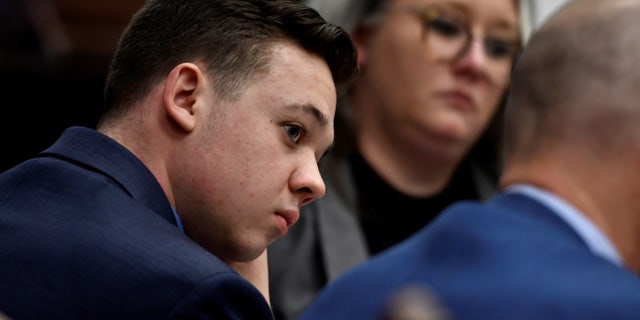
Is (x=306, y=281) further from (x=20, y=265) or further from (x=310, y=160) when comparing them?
(x=20, y=265)

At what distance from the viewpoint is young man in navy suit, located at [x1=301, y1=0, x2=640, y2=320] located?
1.12 metres

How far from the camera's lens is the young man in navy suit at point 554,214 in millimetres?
1117

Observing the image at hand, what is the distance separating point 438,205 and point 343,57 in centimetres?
120

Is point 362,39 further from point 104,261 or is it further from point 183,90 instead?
point 104,261

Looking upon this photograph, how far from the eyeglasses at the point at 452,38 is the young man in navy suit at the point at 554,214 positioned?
168 cm

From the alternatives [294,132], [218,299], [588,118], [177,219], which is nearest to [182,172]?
[177,219]

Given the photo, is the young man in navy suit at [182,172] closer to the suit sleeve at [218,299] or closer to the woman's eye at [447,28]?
the suit sleeve at [218,299]

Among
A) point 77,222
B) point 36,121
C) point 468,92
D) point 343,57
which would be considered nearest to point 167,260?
point 77,222

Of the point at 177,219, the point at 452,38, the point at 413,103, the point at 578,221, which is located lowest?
the point at 413,103

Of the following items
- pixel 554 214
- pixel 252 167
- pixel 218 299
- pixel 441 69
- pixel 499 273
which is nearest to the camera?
pixel 499 273

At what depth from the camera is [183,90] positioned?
191 cm

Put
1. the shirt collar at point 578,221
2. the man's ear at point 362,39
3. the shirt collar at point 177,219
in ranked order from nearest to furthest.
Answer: the shirt collar at point 578,221
the shirt collar at point 177,219
the man's ear at point 362,39

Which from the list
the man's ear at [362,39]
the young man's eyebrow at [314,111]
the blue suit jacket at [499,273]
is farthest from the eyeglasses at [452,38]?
the blue suit jacket at [499,273]

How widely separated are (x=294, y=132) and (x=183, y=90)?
0.19m
